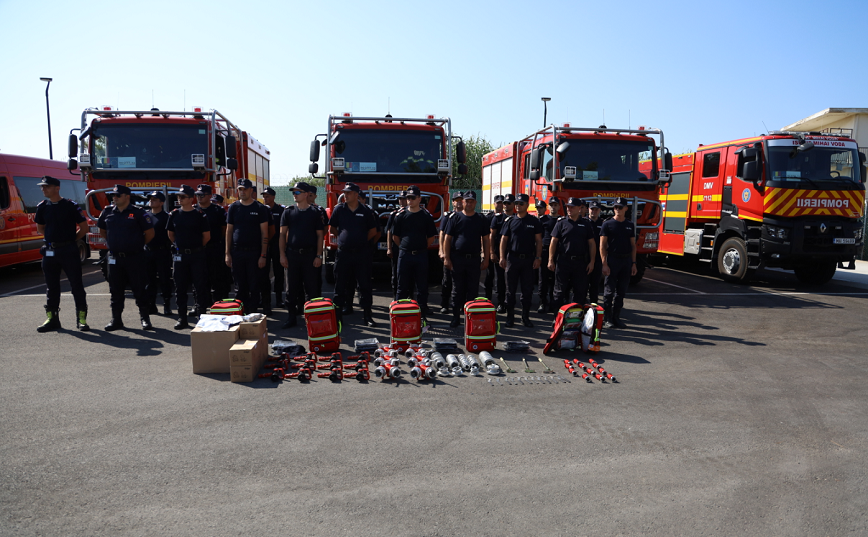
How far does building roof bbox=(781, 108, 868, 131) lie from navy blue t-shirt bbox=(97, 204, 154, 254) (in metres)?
25.3

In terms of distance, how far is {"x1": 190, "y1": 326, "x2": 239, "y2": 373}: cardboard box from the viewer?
592 centimetres

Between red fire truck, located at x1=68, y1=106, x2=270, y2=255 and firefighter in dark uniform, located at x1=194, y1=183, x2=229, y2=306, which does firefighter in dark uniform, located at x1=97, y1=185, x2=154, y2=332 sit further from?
red fire truck, located at x1=68, y1=106, x2=270, y2=255

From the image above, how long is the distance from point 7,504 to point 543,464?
3300 mm

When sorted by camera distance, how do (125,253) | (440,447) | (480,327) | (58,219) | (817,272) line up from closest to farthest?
(440,447) < (480,327) < (58,219) < (125,253) < (817,272)

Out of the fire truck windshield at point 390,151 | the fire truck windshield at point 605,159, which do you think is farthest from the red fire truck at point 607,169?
the fire truck windshield at point 390,151

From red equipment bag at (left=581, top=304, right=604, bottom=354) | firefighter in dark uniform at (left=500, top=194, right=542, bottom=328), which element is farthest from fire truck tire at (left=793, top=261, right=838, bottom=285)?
red equipment bag at (left=581, top=304, right=604, bottom=354)

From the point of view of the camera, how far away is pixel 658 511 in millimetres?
3326

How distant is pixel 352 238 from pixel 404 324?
68.6 inches

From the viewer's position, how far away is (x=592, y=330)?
22.4ft

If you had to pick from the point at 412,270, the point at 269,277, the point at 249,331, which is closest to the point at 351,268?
the point at 412,270

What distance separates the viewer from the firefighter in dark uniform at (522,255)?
27.3ft

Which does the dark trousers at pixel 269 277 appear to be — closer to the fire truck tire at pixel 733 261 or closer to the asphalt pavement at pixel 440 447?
the asphalt pavement at pixel 440 447

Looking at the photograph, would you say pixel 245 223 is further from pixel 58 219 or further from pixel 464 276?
pixel 464 276

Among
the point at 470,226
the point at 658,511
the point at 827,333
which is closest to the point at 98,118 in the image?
the point at 470,226
